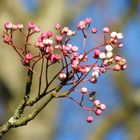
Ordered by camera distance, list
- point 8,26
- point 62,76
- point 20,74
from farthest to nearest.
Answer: point 20,74, point 8,26, point 62,76

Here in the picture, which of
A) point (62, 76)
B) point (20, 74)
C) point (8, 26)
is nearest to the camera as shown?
point (62, 76)

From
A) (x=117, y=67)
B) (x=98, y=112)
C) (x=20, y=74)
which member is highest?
(x=20, y=74)

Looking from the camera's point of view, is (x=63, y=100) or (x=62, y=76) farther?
(x=63, y=100)

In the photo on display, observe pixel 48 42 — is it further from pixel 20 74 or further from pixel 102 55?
pixel 20 74

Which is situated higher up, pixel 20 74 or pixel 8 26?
pixel 20 74

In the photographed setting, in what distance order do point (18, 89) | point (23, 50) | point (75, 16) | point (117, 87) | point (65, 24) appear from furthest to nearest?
point (117, 87)
point (75, 16)
point (65, 24)
point (18, 89)
point (23, 50)

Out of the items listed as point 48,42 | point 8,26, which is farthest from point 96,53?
point 8,26

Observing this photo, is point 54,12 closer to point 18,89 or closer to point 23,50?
point 18,89

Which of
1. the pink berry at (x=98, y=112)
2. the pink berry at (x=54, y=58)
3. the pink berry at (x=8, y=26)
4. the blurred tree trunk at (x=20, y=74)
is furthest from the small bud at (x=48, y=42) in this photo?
the blurred tree trunk at (x=20, y=74)

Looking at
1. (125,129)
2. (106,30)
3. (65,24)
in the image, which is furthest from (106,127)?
(106,30)

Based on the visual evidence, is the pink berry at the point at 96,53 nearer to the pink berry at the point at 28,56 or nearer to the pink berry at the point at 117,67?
the pink berry at the point at 117,67

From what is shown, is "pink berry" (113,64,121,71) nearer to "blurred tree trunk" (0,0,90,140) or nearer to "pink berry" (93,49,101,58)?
"pink berry" (93,49,101,58)
